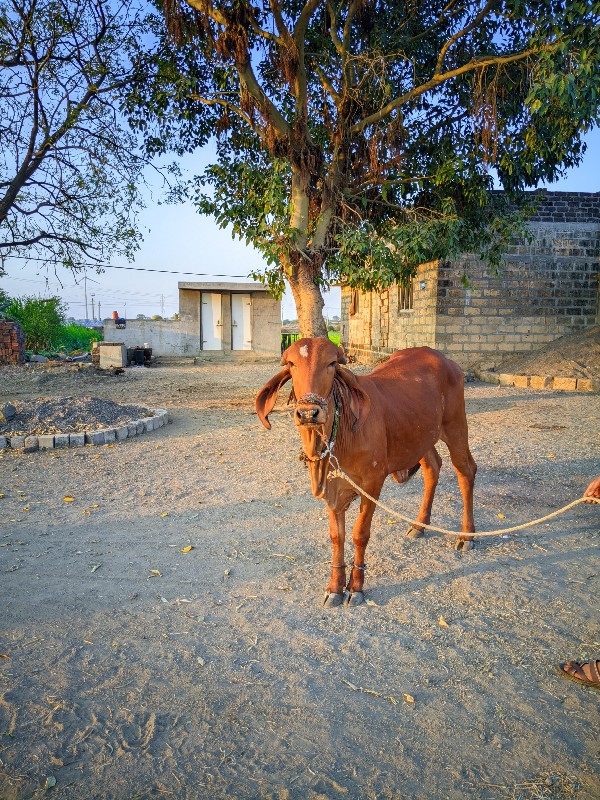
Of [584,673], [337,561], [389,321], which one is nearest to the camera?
[584,673]

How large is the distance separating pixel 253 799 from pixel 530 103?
355 inches

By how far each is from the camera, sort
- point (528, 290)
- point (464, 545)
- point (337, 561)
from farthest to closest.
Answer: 1. point (528, 290)
2. point (464, 545)
3. point (337, 561)

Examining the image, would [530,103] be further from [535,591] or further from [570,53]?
[535,591]

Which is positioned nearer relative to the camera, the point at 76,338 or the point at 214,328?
the point at 214,328

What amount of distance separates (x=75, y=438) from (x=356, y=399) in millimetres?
5719

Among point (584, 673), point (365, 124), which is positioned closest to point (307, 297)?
point (365, 124)

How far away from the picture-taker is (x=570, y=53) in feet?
24.4

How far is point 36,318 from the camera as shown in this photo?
22.0 meters

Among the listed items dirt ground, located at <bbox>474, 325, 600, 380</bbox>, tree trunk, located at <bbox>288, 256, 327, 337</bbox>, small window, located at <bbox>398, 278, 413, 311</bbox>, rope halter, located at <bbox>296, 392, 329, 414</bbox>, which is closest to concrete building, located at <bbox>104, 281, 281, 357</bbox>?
small window, located at <bbox>398, 278, 413, 311</bbox>

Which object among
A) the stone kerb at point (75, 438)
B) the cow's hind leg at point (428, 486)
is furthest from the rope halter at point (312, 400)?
the stone kerb at point (75, 438)

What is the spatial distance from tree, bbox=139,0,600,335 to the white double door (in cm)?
1384

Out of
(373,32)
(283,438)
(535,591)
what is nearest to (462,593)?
(535,591)

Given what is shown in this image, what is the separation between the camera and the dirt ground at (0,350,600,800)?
2221mm

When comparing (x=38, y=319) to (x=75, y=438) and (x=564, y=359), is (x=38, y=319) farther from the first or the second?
(x=564, y=359)
